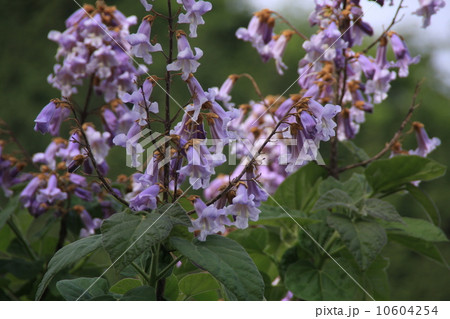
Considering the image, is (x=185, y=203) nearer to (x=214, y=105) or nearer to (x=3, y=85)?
(x=214, y=105)

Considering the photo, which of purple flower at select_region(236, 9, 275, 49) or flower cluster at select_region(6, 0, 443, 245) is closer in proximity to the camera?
flower cluster at select_region(6, 0, 443, 245)

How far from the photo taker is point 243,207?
94 centimetres

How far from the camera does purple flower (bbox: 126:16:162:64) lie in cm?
96

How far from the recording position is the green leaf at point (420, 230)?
4.16 ft

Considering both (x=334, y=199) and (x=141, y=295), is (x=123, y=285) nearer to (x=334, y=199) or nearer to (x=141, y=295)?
(x=141, y=295)

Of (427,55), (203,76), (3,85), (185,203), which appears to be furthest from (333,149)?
(427,55)

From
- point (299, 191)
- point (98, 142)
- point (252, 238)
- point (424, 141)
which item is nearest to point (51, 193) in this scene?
point (98, 142)

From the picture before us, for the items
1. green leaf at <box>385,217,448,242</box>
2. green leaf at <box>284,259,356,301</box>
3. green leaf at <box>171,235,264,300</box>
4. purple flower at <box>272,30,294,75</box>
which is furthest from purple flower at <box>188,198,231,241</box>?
purple flower at <box>272,30,294,75</box>

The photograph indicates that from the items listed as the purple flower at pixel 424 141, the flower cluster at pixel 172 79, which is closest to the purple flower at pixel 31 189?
the flower cluster at pixel 172 79

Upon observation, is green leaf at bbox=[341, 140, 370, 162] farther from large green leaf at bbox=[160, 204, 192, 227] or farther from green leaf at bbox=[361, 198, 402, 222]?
large green leaf at bbox=[160, 204, 192, 227]

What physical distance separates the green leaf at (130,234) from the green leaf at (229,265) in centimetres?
5

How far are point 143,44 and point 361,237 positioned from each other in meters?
0.52

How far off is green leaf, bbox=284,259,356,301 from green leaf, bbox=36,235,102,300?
1.55 ft

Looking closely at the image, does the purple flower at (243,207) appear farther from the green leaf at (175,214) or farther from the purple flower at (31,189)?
the purple flower at (31,189)
